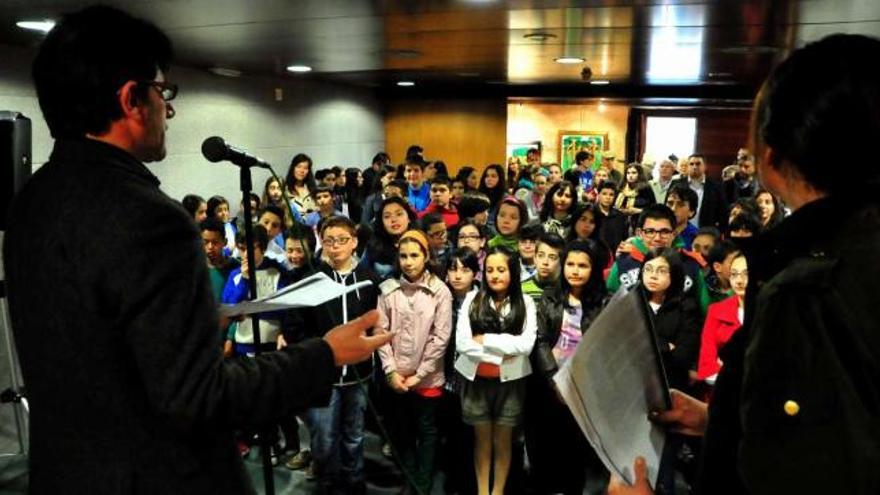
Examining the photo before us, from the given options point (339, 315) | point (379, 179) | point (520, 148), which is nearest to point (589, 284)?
point (339, 315)

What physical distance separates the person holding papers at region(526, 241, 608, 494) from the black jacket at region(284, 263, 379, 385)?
767 millimetres

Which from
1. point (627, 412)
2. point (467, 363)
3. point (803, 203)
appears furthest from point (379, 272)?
point (803, 203)

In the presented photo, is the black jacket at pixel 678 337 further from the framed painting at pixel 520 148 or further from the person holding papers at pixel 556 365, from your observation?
the framed painting at pixel 520 148

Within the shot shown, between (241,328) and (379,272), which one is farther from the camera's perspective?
(379,272)

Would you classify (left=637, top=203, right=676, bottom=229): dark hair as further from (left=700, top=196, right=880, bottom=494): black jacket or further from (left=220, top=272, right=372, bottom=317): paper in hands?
(left=700, top=196, right=880, bottom=494): black jacket

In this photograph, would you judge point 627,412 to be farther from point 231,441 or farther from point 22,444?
point 22,444

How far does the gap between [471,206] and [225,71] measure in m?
3.38

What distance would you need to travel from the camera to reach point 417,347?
2.90m

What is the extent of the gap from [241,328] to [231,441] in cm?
224

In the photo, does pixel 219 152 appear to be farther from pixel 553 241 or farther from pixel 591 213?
pixel 591 213

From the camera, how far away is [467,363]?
2.78 m

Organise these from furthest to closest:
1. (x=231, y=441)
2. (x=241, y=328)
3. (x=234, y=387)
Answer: (x=241, y=328) < (x=231, y=441) < (x=234, y=387)

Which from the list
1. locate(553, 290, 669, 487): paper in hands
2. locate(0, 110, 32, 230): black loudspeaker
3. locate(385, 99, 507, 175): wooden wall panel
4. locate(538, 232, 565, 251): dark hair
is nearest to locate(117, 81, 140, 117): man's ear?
locate(553, 290, 669, 487): paper in hands

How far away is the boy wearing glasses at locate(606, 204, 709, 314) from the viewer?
3330 mm
